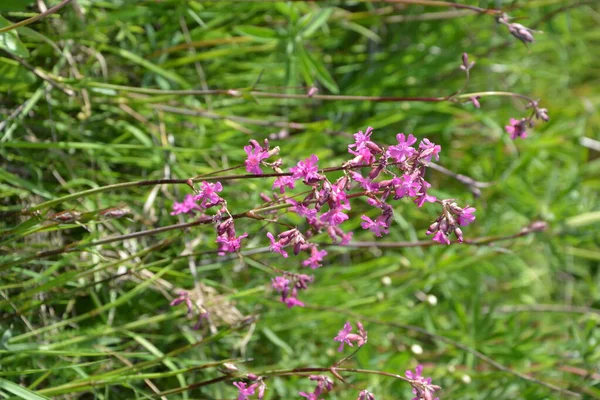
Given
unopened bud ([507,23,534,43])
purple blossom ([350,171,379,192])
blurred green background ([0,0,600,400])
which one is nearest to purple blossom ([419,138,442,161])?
purple blossom ([350,171,379,192])

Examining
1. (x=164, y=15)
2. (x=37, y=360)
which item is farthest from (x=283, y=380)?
(x=164, y=15)

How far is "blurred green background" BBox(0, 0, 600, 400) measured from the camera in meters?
1.62

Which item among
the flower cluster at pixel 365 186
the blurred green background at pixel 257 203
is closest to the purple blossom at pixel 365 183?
the flower cluster at pixel 365 186

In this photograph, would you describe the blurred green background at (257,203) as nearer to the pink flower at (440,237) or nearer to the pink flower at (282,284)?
the pink flower at (282,284)

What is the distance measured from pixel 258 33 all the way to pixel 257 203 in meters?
0.54

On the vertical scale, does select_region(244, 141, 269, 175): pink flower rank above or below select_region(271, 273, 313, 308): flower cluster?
above

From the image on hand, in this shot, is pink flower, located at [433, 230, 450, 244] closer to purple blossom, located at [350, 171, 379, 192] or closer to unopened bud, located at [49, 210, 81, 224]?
purple blossom, located at [350, 171, 379, 192]

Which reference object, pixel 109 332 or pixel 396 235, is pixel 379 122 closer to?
pixel 396 235

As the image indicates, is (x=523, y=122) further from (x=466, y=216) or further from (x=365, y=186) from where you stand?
(x=365, y=186)

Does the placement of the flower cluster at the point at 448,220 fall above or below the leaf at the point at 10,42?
below

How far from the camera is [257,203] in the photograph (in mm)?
2033

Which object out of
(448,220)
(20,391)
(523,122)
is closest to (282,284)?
(448,220)

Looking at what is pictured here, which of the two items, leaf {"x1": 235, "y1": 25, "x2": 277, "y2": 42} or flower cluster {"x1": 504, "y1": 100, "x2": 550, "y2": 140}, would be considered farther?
leaf {"x1": 235, "y1": 25, "x2": 277, "y2": 42}

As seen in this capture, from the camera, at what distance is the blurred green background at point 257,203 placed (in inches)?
63.7
